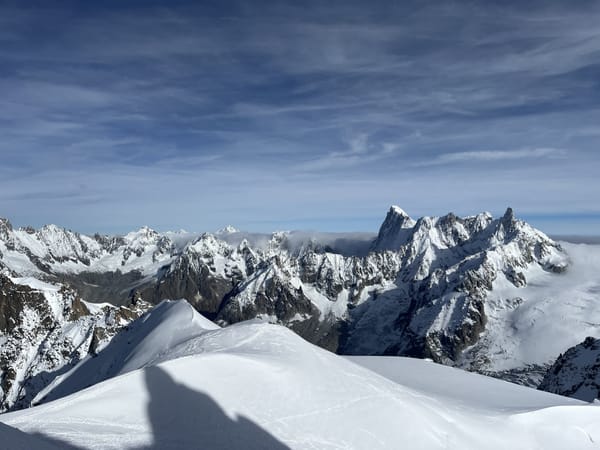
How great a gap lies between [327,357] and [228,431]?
45.0 ft

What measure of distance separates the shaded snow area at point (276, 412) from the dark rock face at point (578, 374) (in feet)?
398

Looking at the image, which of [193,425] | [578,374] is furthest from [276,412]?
[578,374]

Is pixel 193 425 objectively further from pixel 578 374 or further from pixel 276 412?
pixel 578 374

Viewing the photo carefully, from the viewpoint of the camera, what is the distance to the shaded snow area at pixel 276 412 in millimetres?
21766

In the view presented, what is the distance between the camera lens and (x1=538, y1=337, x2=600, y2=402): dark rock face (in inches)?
5364

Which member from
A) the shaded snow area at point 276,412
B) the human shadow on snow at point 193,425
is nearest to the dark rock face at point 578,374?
the shaded snow area at point 276,412

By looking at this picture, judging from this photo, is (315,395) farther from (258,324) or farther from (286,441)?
(258,324)

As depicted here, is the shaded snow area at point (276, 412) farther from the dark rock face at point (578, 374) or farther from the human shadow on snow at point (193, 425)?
the dark rock face at point (578, 374)

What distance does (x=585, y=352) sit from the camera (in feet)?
531

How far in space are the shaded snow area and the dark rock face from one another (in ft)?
398

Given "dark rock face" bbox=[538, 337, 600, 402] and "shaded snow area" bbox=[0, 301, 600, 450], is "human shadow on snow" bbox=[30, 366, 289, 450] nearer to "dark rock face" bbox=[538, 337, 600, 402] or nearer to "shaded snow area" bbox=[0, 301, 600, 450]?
"shaded snow area" bbox=[0, 301, 600, 450]

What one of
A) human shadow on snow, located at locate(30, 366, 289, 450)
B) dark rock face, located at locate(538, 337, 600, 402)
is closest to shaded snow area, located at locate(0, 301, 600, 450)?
human shadow on snow, located at locate(30, 366, 289, 450)

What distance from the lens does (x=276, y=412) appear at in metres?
25.8

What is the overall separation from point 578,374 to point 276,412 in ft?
518
